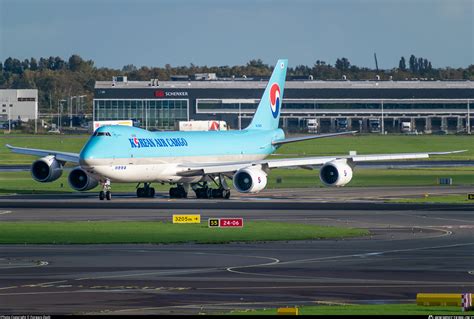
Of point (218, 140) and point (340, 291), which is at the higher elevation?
point (218, 140)

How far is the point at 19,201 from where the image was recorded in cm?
7669

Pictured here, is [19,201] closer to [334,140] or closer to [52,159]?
[52,159]

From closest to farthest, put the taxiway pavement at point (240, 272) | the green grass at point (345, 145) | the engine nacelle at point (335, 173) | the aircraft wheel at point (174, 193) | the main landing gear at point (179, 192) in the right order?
the taxiway pavement at point (240, 272) → the engine nacelle at point (335, 173) → the main landing gear at point (179, 192) → the aircraft wheel at point (174, 193) → the green grass at point (345, 145)

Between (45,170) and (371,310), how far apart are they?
54314mm

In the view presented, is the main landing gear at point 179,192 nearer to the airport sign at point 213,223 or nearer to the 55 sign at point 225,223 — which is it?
the 55 sign at point 225,223

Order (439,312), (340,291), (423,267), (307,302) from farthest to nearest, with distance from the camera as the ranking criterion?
(423,267)
(340,291)
(307,302)
(439,312)

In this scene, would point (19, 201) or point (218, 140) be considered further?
point (218, 140)

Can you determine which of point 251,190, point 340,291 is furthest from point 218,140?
point 340,291

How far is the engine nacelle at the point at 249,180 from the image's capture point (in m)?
76.9

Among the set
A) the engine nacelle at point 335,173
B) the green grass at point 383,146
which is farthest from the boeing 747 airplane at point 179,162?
the green grass at point 383,146

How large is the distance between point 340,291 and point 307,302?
2.54 meters

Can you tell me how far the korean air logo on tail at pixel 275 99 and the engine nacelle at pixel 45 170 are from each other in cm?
1803

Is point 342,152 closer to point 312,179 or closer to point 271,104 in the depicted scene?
point 312,179

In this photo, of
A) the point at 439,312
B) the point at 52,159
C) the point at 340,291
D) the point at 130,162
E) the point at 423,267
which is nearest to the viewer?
the point at 439,312
